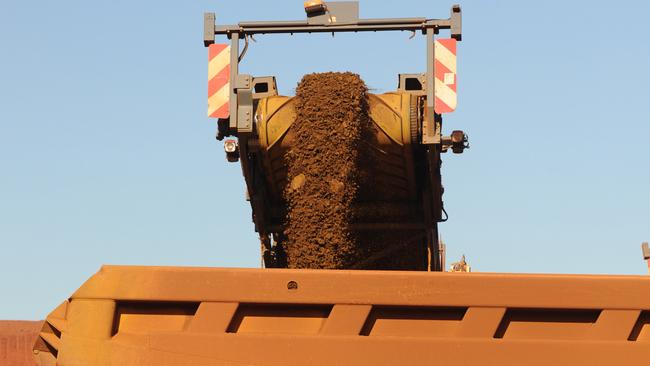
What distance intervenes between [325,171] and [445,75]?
932mm

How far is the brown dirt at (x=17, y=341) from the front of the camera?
491cm

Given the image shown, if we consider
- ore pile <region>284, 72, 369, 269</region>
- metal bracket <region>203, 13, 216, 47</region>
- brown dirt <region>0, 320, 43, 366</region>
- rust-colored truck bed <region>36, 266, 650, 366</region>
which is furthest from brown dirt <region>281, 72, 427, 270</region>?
rust-colored truck bed <region>36, 266, 650, 366</region>

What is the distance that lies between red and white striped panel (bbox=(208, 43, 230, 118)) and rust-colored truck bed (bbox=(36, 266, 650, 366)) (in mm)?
2511

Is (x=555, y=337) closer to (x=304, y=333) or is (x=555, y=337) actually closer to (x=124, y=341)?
(x=304, y=333)

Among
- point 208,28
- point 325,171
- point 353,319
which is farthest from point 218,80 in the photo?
point 353,319

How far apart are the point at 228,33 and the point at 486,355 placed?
314 centimetres

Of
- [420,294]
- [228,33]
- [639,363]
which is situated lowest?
[639,363]

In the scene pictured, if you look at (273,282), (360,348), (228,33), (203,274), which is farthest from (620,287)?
(228,33)

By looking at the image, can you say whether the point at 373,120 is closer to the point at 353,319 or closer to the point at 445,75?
the point at 445,75

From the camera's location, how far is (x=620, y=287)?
3170 mm

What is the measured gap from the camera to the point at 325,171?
5203mm

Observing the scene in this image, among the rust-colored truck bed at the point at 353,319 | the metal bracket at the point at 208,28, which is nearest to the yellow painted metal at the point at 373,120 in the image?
the metal bracket at the point at 208,28

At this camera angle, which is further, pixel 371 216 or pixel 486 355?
pixel 371 216

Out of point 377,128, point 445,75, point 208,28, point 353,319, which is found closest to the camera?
point 353,319
